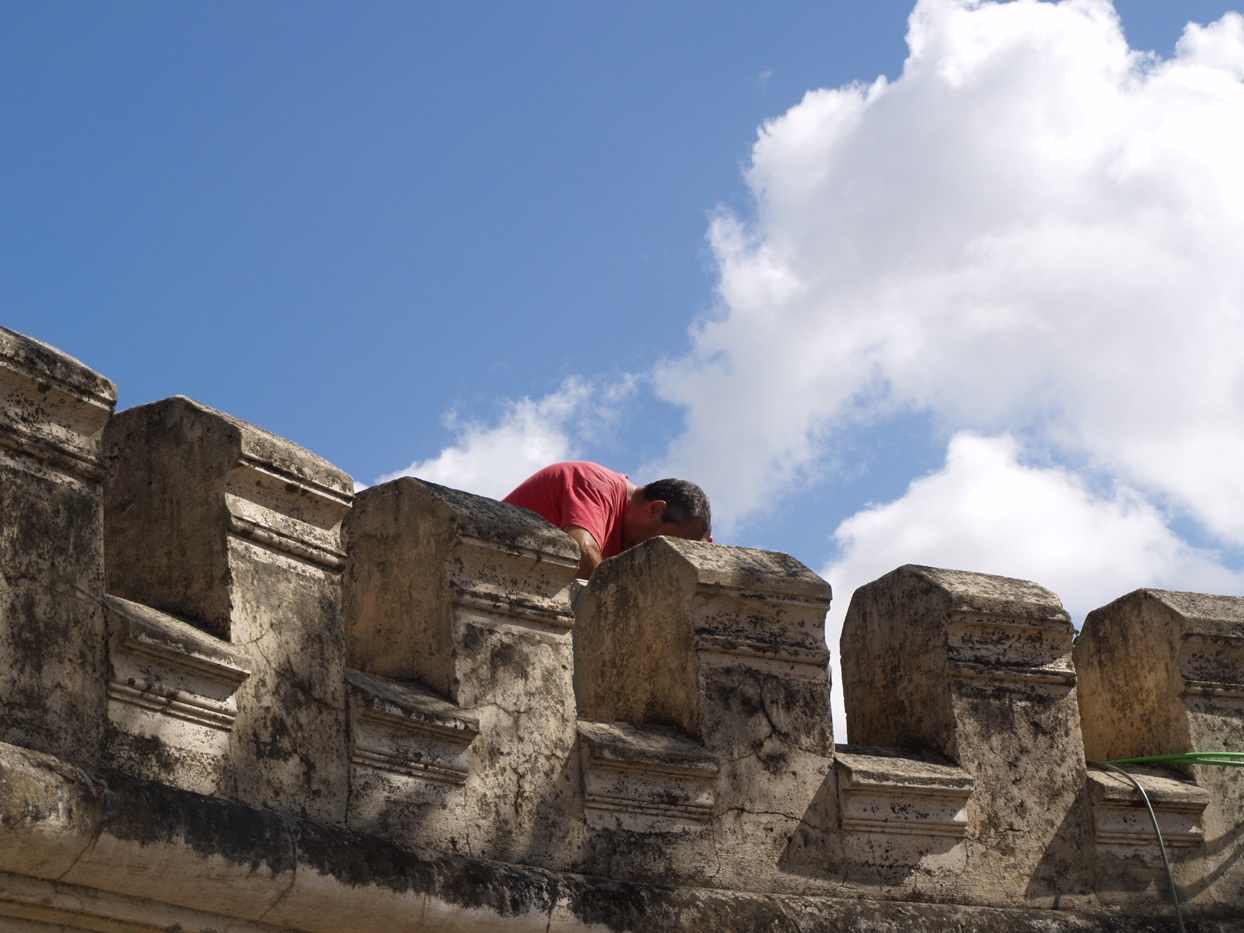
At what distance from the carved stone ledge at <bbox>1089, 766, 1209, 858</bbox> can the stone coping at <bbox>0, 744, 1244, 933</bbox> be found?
1.01 m

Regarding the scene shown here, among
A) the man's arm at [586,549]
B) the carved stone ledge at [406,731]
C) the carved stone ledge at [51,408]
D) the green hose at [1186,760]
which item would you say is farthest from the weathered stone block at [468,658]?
the green hose at [1186,760]

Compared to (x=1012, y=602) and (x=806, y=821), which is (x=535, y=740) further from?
(x=1012, y=602)

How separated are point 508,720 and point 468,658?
0.19 metres

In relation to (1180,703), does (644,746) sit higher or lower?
lower

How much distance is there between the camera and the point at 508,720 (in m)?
4.38

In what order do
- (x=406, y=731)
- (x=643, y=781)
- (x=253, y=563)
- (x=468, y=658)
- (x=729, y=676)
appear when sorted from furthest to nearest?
1. (x=729, y=676)
2. (x=643, y=781)
3. (x=468, y=658)
4. (x=406, y=731)
5. (x=253, y=563)

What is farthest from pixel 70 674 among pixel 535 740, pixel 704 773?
pixel 704 773

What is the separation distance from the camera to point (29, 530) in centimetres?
351

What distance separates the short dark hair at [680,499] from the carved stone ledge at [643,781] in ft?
5.36

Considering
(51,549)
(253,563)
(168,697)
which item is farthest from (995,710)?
(51,549)

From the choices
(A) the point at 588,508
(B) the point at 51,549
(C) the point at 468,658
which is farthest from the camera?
(A) the point at 588,508

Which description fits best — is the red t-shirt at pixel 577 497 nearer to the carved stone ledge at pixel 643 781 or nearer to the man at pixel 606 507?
the man at pixel 606 507

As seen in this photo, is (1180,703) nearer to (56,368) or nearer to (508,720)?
(508,720)

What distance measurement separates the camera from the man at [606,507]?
19.5 feet
